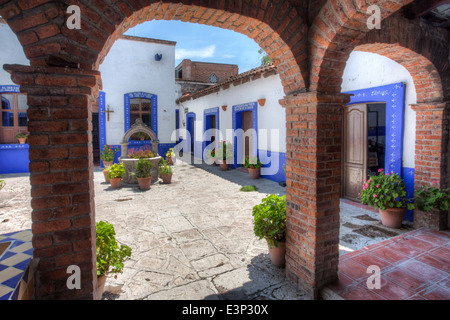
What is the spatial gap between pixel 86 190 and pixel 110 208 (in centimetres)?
440

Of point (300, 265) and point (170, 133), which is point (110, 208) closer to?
point (300, 265)

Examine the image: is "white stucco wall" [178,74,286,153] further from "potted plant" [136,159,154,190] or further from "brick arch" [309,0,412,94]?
"brick arch" [309,0,412,94]

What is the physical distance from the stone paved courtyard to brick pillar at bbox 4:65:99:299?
1149mm

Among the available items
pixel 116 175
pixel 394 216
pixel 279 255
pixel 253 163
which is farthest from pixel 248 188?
pixel 279 255

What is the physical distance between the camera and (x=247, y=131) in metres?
10.5

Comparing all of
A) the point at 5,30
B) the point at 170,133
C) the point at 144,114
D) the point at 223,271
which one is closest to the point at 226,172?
the point at 170,133

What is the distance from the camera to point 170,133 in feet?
43.7

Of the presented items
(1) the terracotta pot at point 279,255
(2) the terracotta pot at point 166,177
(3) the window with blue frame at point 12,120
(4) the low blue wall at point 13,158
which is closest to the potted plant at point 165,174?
(2) the terracotta pot at point 166,177

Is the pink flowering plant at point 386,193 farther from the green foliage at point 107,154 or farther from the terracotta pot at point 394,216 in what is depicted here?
the green foliage at point 107,154

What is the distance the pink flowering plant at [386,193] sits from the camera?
15.3 feet

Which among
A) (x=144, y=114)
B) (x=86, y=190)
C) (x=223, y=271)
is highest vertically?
(x=144, y=114)

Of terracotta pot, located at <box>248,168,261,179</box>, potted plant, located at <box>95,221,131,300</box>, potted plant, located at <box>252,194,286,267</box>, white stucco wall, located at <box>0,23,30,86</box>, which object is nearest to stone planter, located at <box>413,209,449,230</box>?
potted plant, located at <box>252,194,286,267</box>

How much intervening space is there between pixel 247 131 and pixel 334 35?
7946mm

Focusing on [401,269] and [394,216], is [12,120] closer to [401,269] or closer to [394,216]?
[394,216]
